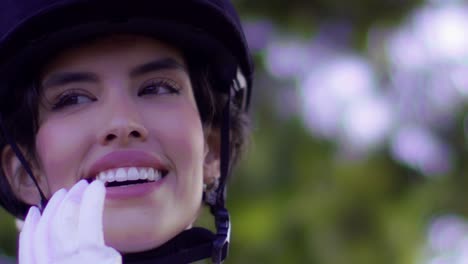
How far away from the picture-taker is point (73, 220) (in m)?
2.16

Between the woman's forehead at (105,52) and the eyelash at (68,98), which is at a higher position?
the woman's forehead at (105,52)

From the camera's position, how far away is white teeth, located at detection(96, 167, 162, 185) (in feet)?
7.55

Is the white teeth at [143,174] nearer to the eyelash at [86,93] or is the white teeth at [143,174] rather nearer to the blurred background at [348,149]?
the eyelash at [86,93]

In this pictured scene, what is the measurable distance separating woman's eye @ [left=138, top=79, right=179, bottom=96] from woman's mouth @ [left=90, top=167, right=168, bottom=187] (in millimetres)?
181

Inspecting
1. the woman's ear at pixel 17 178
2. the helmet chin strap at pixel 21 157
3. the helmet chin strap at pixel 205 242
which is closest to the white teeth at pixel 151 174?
the helmet chin strap at pixel 205 242

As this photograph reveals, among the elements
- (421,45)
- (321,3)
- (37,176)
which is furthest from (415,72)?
(37,176)

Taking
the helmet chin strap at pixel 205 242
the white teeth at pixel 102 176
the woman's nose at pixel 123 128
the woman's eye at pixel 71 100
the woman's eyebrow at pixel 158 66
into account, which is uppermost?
the woman's eyebrow at pixel 158 66

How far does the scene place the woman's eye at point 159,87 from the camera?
240 cm

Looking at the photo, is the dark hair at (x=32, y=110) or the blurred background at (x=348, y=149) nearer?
the dark hair at (x=32, y=110)

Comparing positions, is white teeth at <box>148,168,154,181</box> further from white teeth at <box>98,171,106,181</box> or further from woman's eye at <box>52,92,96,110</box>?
woman's eye at <box>52,92,96,110</box>

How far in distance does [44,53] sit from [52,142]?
7.7 inches

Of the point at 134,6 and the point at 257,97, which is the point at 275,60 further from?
the point at 134,6

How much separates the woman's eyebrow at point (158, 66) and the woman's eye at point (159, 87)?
28mm

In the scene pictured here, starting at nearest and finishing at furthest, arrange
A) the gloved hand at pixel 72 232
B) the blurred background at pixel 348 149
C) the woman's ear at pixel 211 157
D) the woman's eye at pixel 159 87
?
the gloved hand at pixel 72 232 → the woman's eye at pixel 159 87 → the woman's ear at pixel 211 157 → the blurred background at pixel 348 149
